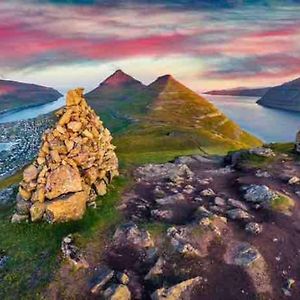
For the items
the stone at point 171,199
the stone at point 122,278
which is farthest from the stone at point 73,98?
the stone at point 122,278

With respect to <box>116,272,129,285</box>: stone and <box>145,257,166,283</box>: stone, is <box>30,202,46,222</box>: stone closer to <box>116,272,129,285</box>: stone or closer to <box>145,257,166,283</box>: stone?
<box>116,272,129,285</box>: stone

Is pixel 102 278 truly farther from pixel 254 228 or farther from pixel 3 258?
pixel 254 228

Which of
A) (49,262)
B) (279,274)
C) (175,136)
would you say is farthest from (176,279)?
(175,136)

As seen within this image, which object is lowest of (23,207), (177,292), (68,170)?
(23,207)

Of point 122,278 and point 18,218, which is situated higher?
point 122,278

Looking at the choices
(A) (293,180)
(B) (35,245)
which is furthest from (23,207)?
(A) (293,180)

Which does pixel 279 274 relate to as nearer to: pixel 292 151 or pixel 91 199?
pixel 91 199

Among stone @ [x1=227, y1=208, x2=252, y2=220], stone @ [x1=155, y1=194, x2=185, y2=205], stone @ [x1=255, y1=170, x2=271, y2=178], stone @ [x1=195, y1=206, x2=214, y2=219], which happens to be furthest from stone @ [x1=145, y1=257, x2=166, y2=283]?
stone @ [x1=255, y1=170, x2=271, y2=178]
